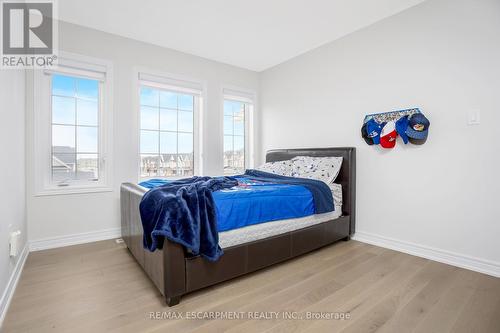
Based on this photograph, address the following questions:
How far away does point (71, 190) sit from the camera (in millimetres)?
2836

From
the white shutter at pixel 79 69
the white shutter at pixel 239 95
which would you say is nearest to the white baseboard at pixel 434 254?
the white shutter at pixel 239 95

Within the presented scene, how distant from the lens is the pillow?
2.92m

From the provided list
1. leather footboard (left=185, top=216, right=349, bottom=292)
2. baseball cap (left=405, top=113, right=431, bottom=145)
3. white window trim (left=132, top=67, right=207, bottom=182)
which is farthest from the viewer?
white window trim (left=132, top=67, right=207, bottom=182)

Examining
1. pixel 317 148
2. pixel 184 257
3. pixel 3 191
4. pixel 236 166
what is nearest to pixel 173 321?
pixel 184 257

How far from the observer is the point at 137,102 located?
10.6 ft

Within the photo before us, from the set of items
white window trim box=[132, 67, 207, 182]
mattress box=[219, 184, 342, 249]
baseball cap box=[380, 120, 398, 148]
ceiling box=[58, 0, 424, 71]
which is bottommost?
mattress box=[219, 184, 342, 249]

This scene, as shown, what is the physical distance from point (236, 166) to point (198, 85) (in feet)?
4.87

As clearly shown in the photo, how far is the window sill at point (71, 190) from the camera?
8.84ft

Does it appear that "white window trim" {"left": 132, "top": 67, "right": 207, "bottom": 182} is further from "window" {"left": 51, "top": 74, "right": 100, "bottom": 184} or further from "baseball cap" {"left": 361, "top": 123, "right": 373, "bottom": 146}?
"baseball cap" {"left": 361, "top": 123, "right": 373, "bottom": 146}

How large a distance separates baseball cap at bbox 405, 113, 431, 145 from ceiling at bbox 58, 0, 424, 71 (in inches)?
45.8

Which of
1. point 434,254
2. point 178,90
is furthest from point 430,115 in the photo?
point 178,90

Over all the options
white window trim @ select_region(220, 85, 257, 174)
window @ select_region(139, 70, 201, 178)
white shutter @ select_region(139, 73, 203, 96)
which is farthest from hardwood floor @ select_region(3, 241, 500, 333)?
white window trim @ select_region(220, 85, 257, 174)

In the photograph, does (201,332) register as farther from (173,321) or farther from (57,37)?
(57,37)

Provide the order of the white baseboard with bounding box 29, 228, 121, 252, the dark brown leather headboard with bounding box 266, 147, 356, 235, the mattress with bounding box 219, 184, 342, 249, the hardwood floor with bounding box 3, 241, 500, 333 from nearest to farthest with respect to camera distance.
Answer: the hardwood floor with bounding box 3, 241, 500, 333 → the mattress with bounding box 219, 184, 342, 249 → the white baseboard with bounding box 29, 228, 121, 252 → the dark brown leather headboard with bounding box 266, 147, 356, 235
